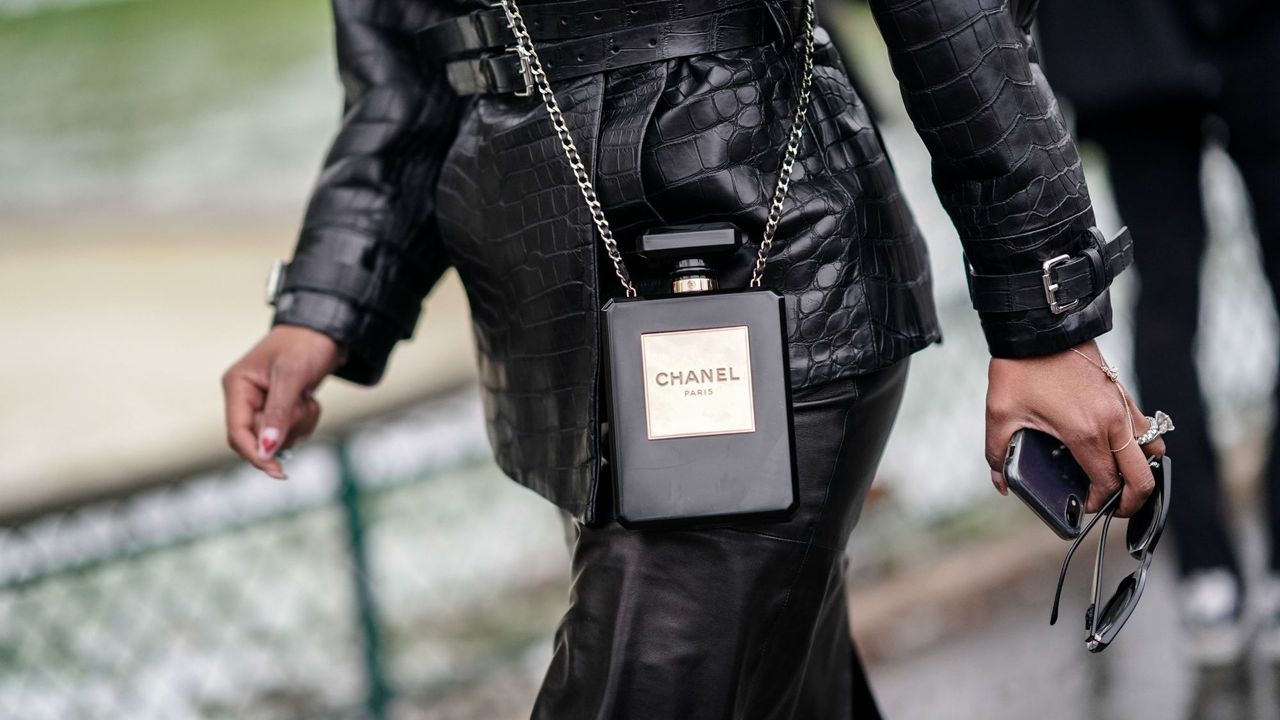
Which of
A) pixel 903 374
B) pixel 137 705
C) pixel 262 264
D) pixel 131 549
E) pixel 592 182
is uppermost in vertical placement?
pixel 592 182

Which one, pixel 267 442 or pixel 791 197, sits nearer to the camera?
pixel 791 197

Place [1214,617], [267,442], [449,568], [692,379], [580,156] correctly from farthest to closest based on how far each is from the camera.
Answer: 1. [449,568]
2. [1214,617]
3. [267,442]
4. [580,156]
5. [692,379]

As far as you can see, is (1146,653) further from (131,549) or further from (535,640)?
(131,549)

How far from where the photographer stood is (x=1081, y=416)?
1.37 m

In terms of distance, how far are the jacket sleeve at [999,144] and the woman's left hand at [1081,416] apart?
0.08 ft

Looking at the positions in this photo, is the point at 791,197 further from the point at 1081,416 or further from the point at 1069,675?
the point at 1069,675

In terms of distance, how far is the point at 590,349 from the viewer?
1.39 metres

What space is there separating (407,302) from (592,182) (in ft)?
1.58

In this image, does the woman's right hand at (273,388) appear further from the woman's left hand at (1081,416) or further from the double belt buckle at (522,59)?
the woman's left hand at (1081,416)

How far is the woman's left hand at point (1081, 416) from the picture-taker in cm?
137

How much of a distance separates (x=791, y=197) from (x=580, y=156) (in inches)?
8.1

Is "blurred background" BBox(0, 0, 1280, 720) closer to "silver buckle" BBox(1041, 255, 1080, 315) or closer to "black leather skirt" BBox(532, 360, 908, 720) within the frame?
"black leather skirt" BBox(532, 360, 908, 720)

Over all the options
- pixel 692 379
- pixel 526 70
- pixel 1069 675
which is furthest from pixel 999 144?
pixel 1069 675

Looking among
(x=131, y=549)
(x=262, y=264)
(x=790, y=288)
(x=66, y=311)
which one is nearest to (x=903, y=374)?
(x=790, y=288)
